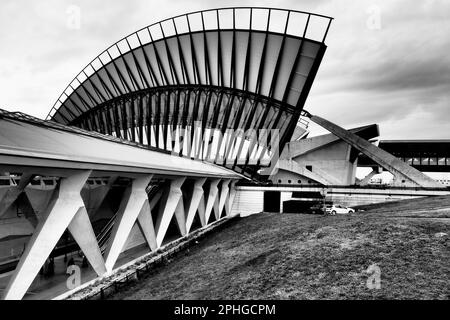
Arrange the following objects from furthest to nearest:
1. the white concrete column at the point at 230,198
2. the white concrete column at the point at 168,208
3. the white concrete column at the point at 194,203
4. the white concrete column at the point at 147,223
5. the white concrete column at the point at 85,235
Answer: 1. the white concrete column at the point at 230,198
2. the white concrete column at the point at 194,203
3. the white concrete column at the point at 168,208
4. the white concrete column at the point at 147,223
5. the white concrete column at the point at 85,235

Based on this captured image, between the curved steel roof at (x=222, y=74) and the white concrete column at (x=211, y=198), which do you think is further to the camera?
the curved steel roof at (x=222, y=74)

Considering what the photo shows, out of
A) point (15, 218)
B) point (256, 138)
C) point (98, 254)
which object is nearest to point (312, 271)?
point (98, 254)

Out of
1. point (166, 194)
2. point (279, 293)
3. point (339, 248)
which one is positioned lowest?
point (279, 293)

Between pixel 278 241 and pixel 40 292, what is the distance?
10211mm

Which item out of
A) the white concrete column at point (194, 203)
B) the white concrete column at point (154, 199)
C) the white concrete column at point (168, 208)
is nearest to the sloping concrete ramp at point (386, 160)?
the white concrete column at point (194, 203)

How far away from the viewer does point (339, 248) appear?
10547 mm

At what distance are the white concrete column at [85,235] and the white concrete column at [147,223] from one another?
136 inches

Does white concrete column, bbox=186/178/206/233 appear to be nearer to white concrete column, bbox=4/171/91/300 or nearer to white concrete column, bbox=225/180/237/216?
white concrete column, bbox=4/171/91/300

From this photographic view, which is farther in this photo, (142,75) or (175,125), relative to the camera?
(142,75)

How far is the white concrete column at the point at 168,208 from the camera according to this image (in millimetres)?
15812

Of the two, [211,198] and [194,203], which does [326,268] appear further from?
[211,198]

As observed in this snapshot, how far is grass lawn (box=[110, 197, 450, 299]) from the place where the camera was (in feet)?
24.7

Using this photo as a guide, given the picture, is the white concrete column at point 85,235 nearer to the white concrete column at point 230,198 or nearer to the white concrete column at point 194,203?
the white concrete column at point 194,203
